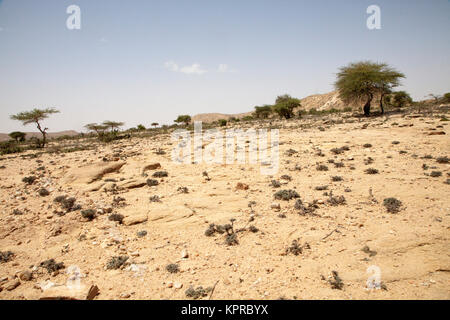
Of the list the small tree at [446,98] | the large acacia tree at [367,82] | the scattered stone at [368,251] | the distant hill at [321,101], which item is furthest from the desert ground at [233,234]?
the distant hill at [321,101]

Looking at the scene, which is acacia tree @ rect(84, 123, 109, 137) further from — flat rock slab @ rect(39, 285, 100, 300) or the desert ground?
flat rock slab @ rect(39, 285, 100, 300)

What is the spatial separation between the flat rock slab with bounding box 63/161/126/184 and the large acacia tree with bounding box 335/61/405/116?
25274mm

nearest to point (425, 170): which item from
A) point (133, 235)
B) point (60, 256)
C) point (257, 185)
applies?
point (257, 185)

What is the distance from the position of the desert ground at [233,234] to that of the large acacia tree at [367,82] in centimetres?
1823

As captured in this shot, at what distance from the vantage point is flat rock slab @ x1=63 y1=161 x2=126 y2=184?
8310 mm

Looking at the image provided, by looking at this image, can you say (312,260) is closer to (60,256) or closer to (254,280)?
(254,280)

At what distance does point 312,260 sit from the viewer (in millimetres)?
3965

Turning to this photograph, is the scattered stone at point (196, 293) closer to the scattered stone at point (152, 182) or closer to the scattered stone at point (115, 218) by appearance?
the scattered stone at point (115, 218)

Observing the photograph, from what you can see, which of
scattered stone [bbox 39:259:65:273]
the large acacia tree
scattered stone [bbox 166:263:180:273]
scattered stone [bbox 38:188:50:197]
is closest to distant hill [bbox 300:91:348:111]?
the large acacia tree

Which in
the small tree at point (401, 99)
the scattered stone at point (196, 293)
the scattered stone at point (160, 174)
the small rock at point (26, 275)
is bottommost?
the scattered stone at point (196, 293)

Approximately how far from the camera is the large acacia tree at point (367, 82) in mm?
24047

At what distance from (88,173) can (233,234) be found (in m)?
6.61

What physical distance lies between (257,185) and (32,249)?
19.3ft

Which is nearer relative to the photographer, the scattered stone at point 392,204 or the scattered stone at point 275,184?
the scattered stone at point 392,204
